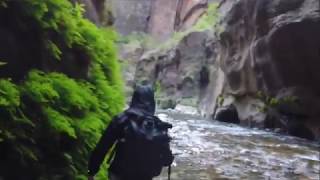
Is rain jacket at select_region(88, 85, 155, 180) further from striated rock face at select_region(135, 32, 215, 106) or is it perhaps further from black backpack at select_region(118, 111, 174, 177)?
striated rock face at select_region(135, 32, 215, 106)

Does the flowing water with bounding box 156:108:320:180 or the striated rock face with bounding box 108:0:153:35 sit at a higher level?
the striated rock face with bounding box 108:0:153:35

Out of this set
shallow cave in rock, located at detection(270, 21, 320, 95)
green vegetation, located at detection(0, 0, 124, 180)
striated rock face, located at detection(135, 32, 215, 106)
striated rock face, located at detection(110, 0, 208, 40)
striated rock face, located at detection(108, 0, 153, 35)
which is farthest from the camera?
striated rock face, located at detection(108, 0, 153, 35)

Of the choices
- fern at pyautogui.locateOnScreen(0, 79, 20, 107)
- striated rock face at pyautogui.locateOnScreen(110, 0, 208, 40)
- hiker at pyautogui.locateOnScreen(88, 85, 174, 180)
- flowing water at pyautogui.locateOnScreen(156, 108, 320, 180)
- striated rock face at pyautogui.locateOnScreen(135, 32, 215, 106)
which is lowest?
flowing water at pyautogui.locateOnScreen(156, 108, 320, 180)

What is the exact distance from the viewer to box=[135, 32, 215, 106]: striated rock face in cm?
4431

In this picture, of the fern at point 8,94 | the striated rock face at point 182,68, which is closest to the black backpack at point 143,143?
the fern at point 8,94

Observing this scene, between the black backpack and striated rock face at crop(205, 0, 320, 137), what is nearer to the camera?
the black backpack

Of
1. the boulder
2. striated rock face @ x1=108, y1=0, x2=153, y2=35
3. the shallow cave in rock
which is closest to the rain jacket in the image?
the shallow cave in rock

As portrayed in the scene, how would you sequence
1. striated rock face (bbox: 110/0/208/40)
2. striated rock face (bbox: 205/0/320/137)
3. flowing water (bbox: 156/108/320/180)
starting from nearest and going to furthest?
flowing water (bbox: 156/108/320/180)
striated rock face (bbox: 205/0/320/137)
striated rock face (bbox: 110/0/208/40)

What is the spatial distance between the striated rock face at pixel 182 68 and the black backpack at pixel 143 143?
3734 centimetres

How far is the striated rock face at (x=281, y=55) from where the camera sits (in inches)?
710

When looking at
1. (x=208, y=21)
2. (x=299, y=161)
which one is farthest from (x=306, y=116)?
(x=208, y=21)

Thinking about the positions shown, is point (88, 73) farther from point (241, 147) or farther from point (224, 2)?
point (224, 2)

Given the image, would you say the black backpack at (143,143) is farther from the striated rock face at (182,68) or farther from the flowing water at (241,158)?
the striated rock face at (182,68)

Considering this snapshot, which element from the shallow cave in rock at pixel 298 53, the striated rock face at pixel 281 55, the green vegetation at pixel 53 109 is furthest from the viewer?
the striated rock face at pixel 281 55
